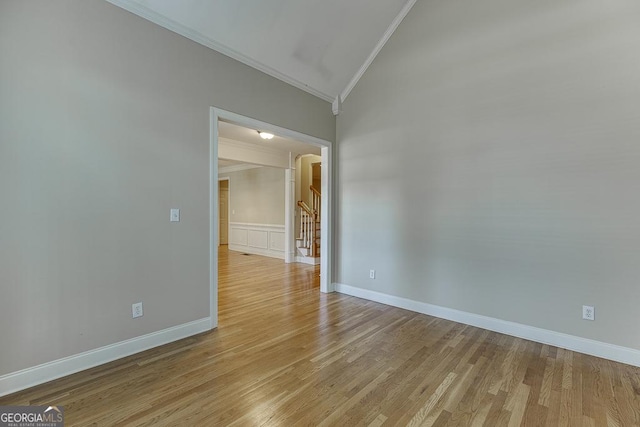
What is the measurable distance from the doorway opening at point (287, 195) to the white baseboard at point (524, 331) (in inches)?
35.7

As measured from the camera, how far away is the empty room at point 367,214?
1.92 meters

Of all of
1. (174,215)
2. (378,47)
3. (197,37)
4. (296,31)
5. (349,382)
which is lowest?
(349,382)

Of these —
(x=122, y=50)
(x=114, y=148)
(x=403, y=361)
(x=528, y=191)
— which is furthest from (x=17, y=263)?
(x=528, y=191)

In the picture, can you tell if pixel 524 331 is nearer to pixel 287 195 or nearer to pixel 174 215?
pixel 174 215

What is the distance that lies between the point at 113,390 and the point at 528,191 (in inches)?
147

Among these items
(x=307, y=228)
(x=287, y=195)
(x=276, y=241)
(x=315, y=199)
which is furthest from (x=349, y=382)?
(x=276, y=241)

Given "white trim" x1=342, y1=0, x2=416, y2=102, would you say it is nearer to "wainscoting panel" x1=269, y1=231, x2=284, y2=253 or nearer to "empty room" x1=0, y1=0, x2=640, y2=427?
"empty room" x1=0, y1=0, x2=640, y2=427

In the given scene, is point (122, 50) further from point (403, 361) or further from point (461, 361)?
point (461, 361)

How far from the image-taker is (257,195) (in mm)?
7980

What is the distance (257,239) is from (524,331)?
20.9 feet

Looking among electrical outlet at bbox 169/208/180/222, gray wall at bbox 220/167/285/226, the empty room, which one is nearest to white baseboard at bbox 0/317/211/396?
the empty room

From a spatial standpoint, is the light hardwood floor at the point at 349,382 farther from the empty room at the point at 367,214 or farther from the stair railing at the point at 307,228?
the stair railing at the point at 307,228

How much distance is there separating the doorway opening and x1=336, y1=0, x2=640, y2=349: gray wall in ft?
1.79

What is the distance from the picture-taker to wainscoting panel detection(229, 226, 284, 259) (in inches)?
292
